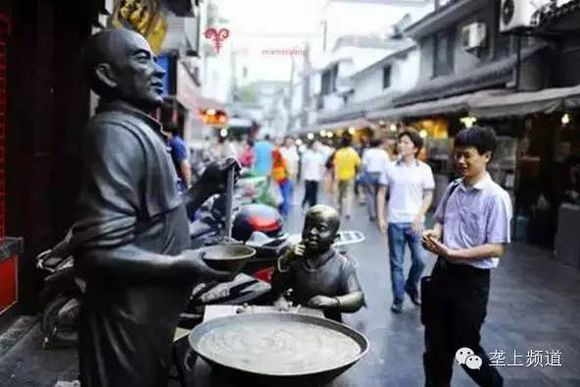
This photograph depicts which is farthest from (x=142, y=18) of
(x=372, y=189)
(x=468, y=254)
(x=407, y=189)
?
(x=372, y=189)

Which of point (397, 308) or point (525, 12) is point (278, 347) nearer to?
point (397, 308)

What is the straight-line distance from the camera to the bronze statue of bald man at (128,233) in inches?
92.3

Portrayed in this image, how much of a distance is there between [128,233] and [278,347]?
924mm

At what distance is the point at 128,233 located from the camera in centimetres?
237

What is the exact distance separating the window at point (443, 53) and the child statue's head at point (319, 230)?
18.6 meters

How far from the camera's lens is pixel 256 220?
661 centimetres

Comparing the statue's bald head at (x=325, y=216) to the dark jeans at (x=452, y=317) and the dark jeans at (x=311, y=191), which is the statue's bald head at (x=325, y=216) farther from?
the dark jeans at (x=311, y=191)

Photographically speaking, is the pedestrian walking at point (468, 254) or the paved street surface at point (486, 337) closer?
the pedestrian walking at point (468, 254)

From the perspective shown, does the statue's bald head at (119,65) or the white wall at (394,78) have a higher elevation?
the white wall at (394,78)

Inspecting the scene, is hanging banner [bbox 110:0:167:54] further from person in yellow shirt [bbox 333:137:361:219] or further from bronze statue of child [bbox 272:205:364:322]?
person in yellow shirt [bbox 333:137:361:219]

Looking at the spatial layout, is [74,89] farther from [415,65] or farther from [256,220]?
[415,65]

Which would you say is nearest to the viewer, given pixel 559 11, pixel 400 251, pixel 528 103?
pixel 400 251

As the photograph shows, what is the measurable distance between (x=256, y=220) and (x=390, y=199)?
1629mm

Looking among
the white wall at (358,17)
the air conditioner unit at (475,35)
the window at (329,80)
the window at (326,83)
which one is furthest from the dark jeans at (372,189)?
the white wall at (358,17)
